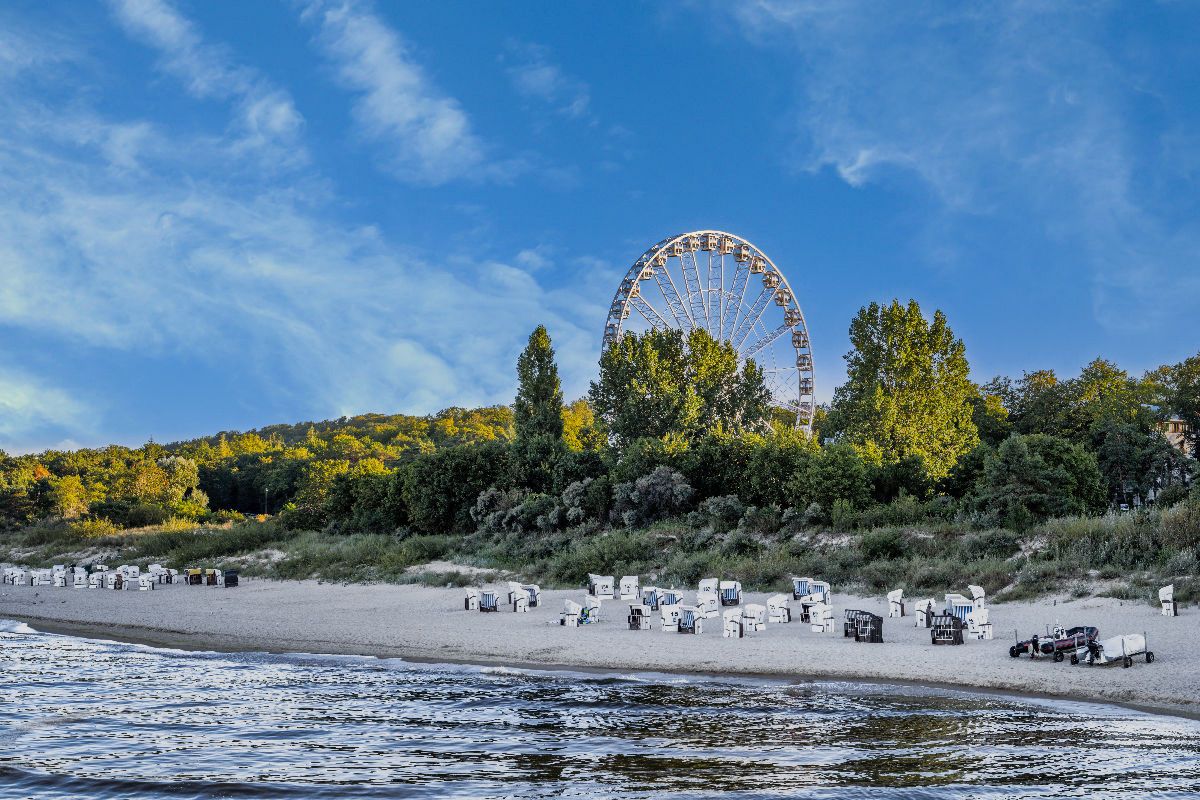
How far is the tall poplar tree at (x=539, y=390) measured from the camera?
1527 inches

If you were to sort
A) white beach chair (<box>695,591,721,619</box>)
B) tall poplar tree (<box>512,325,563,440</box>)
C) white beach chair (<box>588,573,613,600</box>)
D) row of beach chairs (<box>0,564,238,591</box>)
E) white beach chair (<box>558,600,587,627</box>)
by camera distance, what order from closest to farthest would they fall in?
white beach chair (<box>695,591,721,619</box>), white beach chair (<box>558,600,587,627</box>), white beach chair (<box>588,573,613,600</box>), row of beach chairs (<box>0,564,238,591</box>), tall poplar tree (<box>512,325,563,440</box>)

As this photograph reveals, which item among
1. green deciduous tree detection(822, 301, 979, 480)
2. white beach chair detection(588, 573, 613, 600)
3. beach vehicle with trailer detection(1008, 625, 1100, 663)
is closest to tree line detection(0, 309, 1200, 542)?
green deciduous tree detection(822, 301, 979, 480)

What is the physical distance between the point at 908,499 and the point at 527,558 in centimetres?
1255

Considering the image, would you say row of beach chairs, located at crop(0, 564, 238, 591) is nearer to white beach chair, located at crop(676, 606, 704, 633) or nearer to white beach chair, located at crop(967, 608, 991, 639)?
white beach chair, located at crop(676, 606, 704, 633)

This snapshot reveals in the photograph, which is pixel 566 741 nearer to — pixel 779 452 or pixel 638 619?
pixel 638 619

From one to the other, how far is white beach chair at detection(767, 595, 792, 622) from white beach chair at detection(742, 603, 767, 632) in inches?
25.3

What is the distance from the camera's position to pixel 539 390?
39.3 meters

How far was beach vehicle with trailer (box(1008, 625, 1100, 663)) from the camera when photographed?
11586 millimetres

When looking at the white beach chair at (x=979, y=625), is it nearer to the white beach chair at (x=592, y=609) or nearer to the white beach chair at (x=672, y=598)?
the white beach chair at (x=672, y=598)

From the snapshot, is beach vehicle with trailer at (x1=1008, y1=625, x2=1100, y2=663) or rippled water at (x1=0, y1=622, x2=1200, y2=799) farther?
beach vehicle with trailer at (x1=1008, y1=625, x2=1100, y2=663)

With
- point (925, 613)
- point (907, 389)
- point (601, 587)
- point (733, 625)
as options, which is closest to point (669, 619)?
point (733, 625)

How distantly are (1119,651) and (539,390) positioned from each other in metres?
30.3

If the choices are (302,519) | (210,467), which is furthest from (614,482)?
(210,467)

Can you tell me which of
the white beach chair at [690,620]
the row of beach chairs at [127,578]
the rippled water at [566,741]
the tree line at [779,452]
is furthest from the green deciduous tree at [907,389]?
the row of beach chairs at [127,578]
